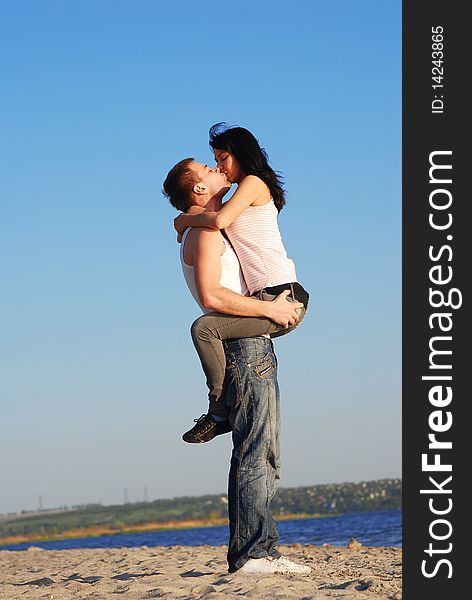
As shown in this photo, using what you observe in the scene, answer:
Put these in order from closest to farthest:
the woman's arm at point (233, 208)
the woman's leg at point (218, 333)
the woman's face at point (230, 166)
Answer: the woman's arm at point (233, 208) → the woman's leg at point (218, 333) → the woman's face at point (230, 166)

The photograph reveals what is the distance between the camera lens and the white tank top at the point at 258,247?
21.2 feet

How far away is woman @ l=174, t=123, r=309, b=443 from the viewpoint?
6.36 meters

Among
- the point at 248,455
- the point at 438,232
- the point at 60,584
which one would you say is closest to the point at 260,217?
the point at 438,232

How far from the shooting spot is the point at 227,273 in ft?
21.2

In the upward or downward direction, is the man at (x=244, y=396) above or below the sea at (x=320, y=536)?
above

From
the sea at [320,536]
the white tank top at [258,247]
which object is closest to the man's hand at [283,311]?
the white tank top at [258,247]

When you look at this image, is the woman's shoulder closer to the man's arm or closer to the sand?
the man's arm

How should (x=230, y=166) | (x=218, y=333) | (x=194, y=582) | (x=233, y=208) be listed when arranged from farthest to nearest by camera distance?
(x=194, y=582) → (x=230, y=166) → (x=218, y=333) → (x=233, y=208)

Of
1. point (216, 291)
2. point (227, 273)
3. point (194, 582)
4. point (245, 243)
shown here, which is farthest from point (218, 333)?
point (194, 582)

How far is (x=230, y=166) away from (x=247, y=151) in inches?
5.9

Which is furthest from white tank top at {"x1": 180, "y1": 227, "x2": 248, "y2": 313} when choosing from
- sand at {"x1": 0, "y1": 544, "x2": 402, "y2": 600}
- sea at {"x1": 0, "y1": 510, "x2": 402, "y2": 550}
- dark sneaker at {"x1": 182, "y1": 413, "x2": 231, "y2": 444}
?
sea at {"x1": 0, "y1": 510, "x2": 402, "y2": 550}

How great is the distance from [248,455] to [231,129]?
2.17m

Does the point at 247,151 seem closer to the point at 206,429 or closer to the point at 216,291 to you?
the point at 216,291

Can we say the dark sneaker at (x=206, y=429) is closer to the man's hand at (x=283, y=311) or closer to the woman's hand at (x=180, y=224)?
the man's hand at (x=283, y=311)
